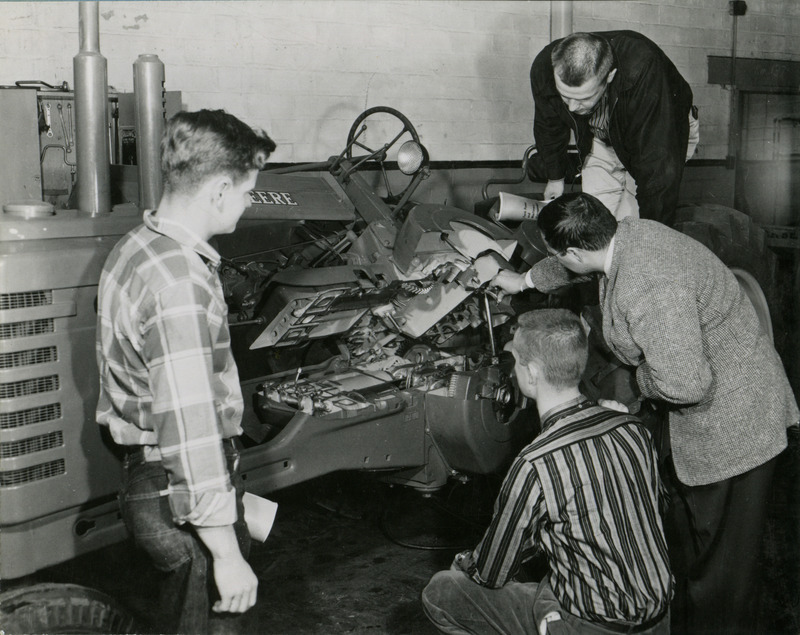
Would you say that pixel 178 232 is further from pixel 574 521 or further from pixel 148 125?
pixel 574 521

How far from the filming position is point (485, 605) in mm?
2131

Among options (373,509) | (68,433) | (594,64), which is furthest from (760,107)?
(68,433)

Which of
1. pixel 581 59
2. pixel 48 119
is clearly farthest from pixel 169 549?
pixel 581 59

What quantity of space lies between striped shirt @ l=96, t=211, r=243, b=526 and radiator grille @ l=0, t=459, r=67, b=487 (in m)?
0.57

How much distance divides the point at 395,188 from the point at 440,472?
6.74 feet

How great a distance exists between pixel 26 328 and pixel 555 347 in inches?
50.1

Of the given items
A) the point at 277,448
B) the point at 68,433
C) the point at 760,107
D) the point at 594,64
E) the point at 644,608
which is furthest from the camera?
the point at 760,107

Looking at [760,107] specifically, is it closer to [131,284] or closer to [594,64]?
[594,64]

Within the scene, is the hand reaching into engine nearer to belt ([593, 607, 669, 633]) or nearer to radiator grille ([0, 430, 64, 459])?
belt ([593, 607, 669, 633])

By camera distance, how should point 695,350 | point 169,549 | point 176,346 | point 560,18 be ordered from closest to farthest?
1. point 176,346
2. point 169,549
3. point 695,350
4. point 560,18

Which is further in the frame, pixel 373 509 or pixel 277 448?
pixel 373 509

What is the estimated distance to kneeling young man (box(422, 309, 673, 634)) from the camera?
1.93 m

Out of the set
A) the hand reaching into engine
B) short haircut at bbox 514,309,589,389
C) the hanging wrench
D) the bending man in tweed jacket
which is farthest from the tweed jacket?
the hanging wrench

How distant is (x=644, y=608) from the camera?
193cm
